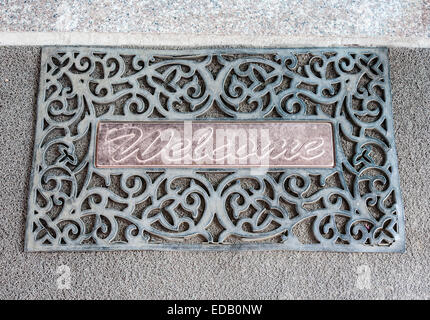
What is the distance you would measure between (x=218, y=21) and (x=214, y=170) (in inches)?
16.7

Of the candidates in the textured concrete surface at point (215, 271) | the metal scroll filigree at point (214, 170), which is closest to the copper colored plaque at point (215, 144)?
the metal scroll filigree at point (214, 170)

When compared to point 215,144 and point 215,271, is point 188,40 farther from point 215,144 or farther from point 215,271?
point 215,271

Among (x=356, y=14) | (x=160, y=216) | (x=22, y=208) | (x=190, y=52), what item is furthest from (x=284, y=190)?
(x=22, y=208)

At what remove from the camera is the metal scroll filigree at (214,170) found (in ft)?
3.11

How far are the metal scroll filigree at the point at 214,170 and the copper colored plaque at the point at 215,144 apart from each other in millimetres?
21

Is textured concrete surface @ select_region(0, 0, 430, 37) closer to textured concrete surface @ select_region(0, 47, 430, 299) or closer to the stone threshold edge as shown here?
the stone threshold edge

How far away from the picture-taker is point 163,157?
0.97 meters

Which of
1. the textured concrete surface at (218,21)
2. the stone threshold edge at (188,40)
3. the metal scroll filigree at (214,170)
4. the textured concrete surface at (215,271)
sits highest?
the textured concrete surface at (218,21)

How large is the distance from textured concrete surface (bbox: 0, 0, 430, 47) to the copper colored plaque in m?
0.24

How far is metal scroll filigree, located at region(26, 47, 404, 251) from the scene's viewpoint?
95cm

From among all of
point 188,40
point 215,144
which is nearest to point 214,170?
point 215,144

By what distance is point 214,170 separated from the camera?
969mm

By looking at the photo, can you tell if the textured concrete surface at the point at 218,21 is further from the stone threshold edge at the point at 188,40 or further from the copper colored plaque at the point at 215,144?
the copper colored plaque at the point at 215,144

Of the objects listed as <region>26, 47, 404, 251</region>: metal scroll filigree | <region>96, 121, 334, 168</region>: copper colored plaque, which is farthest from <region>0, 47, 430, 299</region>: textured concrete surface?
<region>96, 121, 334, 168</region>: copper colored plaque
